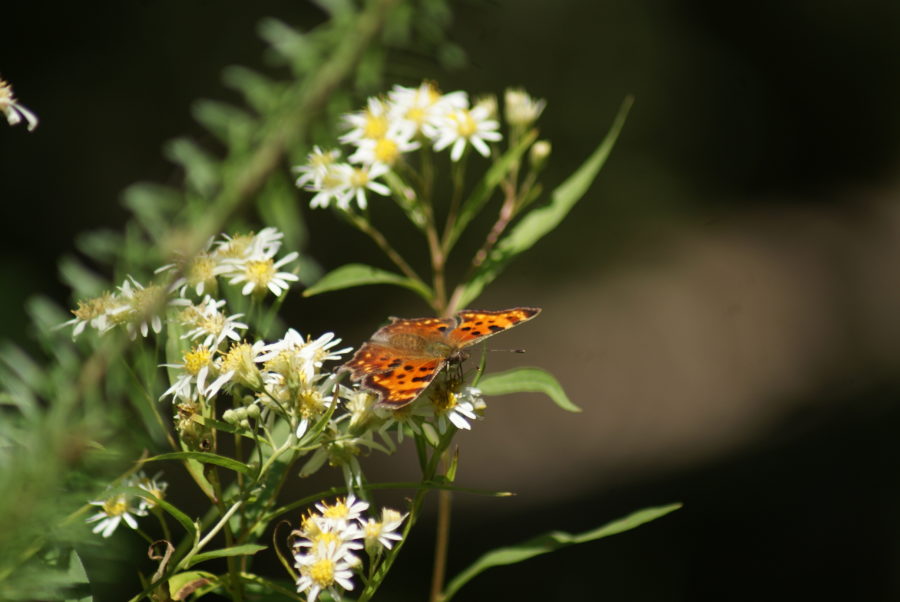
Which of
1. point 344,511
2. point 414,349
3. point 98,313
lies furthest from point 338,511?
point 98,313

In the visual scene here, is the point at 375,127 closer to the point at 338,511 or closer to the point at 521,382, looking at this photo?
the point at 521,382

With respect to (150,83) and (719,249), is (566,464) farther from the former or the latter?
(150,83)

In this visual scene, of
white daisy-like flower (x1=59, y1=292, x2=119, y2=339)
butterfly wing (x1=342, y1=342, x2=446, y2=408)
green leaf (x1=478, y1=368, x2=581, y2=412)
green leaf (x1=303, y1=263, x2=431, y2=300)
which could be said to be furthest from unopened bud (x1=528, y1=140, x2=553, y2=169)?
white daisy-like flower (x1=59, y1=292, x2=119, y2=339)

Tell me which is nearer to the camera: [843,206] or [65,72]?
[65,72]

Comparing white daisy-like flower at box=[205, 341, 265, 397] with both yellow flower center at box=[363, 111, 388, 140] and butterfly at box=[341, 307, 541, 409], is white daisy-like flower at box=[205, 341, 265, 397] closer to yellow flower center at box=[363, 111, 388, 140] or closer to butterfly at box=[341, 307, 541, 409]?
butterfly at box=[341, 307, 541, 409]

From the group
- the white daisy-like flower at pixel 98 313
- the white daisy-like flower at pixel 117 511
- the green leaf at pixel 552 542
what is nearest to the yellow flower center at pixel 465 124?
the green leaf at pixel 552 542

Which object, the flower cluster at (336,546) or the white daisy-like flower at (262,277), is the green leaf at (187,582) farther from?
the white daisy-like flower at (262,277)

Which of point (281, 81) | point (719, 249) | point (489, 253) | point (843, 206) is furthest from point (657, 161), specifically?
point (281, 81)
